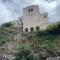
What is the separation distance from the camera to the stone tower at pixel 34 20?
40625 mm

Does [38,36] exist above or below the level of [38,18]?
below

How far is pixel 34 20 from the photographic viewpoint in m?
40.7

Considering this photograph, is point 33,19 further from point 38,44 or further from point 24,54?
point 24,54

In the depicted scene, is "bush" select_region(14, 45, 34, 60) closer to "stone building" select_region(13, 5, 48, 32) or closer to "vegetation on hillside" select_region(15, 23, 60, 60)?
"vegetation on hillside" select_region(15, 23, 60, 60)

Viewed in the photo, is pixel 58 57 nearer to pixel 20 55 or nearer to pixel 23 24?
pixel 20 55

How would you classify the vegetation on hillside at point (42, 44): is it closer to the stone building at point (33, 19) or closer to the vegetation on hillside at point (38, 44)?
the vegetation on hillside at point (38, 44)

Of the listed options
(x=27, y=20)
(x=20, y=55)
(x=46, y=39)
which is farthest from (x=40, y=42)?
(x=27, y=20)

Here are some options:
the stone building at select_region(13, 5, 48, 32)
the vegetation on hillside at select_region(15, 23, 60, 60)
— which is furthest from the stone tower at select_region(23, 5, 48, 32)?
the vegetation on hillside at select_region(15, 23, 60, 60)

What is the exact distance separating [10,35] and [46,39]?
6.03 m

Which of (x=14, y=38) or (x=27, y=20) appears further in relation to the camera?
(x=27, y=20)

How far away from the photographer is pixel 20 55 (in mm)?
25031

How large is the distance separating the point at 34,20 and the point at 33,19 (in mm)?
239

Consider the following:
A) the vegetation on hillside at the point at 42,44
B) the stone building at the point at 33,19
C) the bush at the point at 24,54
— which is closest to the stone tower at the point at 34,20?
the stone building at the point at 33,19

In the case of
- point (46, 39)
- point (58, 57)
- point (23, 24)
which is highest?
point (23, 24)
